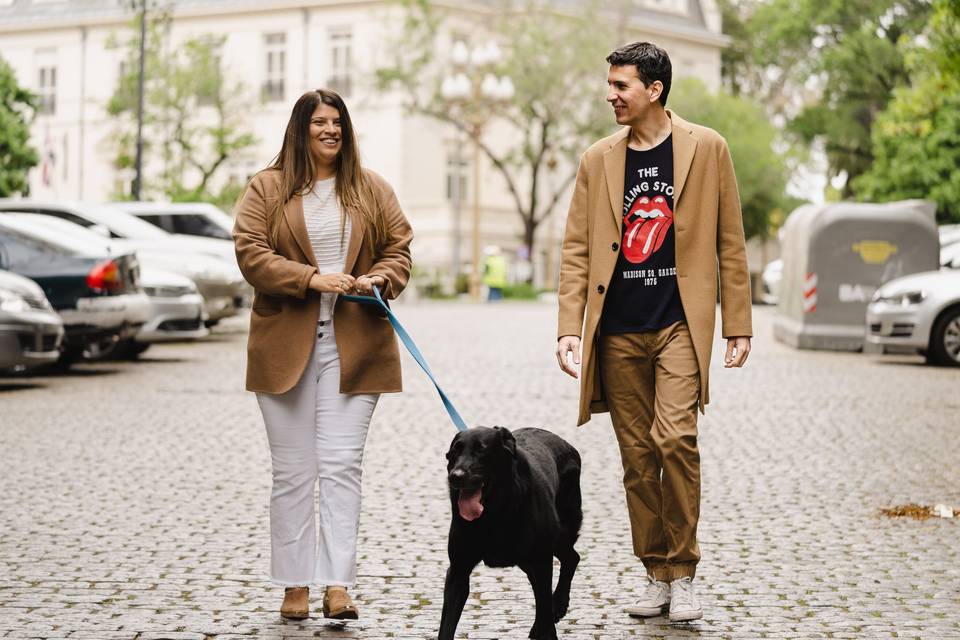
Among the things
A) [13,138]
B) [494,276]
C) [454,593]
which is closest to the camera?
[454,593]

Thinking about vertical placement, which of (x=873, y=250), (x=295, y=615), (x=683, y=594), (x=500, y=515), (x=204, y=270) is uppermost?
(x=873, y=250)

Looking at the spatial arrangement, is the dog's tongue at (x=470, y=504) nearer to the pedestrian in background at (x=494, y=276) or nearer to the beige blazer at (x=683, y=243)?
the beige blazer at (x=683, y=243)

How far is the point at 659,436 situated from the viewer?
20.2 feet

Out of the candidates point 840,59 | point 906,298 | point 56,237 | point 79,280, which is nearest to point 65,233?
point 56,237

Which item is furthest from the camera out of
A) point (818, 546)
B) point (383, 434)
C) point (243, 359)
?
point (243, 359)

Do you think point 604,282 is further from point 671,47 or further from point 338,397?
point 671,47

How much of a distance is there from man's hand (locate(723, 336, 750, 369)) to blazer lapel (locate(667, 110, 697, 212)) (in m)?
0.53

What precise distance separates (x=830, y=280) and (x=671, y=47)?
161ft

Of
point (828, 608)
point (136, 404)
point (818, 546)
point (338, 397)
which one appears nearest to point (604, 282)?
point (338, 397)

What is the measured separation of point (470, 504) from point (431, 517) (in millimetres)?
3506

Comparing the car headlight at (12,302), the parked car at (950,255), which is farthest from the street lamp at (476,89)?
the car headlight at (12,302)

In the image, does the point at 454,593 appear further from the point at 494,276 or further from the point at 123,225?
the point at 494,276

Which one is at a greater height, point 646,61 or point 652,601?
point 646,61

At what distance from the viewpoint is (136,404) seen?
48.9ft
